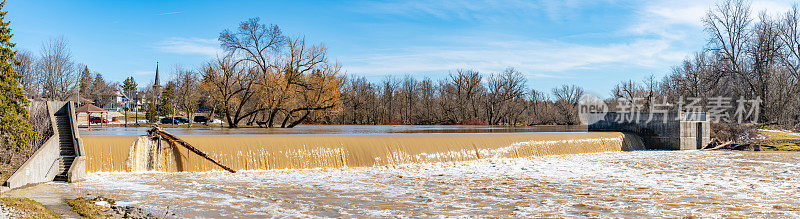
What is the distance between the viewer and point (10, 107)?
49.6 ft

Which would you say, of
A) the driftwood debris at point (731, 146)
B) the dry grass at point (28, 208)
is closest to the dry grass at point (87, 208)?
the dry grass at point (28, 208)

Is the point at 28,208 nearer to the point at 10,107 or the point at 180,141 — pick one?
the point at 180,141

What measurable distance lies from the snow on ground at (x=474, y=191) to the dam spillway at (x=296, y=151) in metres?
0.52

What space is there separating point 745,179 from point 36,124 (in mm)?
18653

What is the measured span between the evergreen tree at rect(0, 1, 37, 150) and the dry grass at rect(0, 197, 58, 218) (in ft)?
22.9

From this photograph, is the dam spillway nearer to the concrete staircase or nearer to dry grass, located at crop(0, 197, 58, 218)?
the concrete staircase

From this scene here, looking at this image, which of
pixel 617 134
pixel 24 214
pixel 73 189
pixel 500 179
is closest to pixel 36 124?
pixel 73 189

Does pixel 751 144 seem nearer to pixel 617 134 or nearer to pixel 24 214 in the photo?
pixel 617 134

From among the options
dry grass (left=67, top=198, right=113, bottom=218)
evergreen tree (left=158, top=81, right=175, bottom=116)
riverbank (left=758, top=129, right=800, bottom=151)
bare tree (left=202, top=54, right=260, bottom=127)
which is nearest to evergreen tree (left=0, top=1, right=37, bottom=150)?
dry grass (left=67, top=198, right=113, bottom=218)

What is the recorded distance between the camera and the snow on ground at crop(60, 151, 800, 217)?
9.60 m

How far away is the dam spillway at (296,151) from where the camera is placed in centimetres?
1423

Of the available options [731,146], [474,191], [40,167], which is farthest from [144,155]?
[731,146]

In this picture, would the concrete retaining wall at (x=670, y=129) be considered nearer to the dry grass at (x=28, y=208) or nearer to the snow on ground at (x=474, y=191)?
the snow on ground at (x=474, y=191)

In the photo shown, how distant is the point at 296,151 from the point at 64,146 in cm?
562
